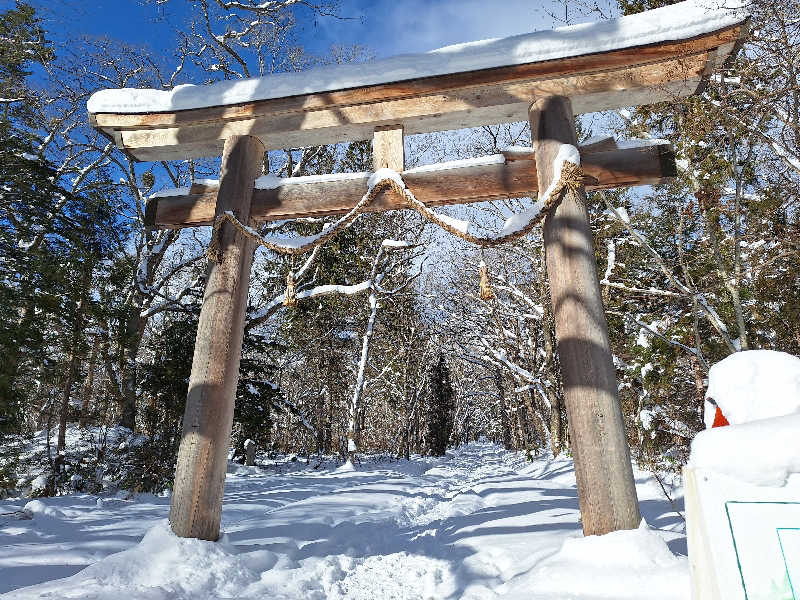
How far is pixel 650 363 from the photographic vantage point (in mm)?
8930

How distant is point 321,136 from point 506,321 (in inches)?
607

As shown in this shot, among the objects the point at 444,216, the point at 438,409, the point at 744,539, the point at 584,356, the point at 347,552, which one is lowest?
the point at 347,552

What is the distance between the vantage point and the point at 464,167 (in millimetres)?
4047

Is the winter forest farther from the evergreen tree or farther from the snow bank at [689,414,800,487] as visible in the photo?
the evergreen tree

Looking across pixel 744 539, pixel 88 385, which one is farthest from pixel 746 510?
pixel 88 385

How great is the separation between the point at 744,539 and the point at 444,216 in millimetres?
2794

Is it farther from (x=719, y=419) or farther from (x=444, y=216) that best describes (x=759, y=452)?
(x=444, y=216)

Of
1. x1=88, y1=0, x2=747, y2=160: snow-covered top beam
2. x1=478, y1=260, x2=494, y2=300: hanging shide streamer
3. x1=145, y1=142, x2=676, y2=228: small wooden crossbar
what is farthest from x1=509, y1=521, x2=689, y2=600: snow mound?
x1=88, y1=0, x2=747, y2=160: snow-covered top beam

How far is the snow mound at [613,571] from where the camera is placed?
7.61 ft

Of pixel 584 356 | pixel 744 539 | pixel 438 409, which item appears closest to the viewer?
pixel 744 539

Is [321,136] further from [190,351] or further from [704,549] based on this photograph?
[190,351]

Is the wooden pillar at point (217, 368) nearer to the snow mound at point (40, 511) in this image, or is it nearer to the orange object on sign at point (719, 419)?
the snow mound at point (40, 511)

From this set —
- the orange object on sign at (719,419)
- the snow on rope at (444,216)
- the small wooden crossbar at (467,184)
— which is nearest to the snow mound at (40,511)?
the snow on rope at (444,216)

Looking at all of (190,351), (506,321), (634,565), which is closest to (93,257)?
(190,351)
